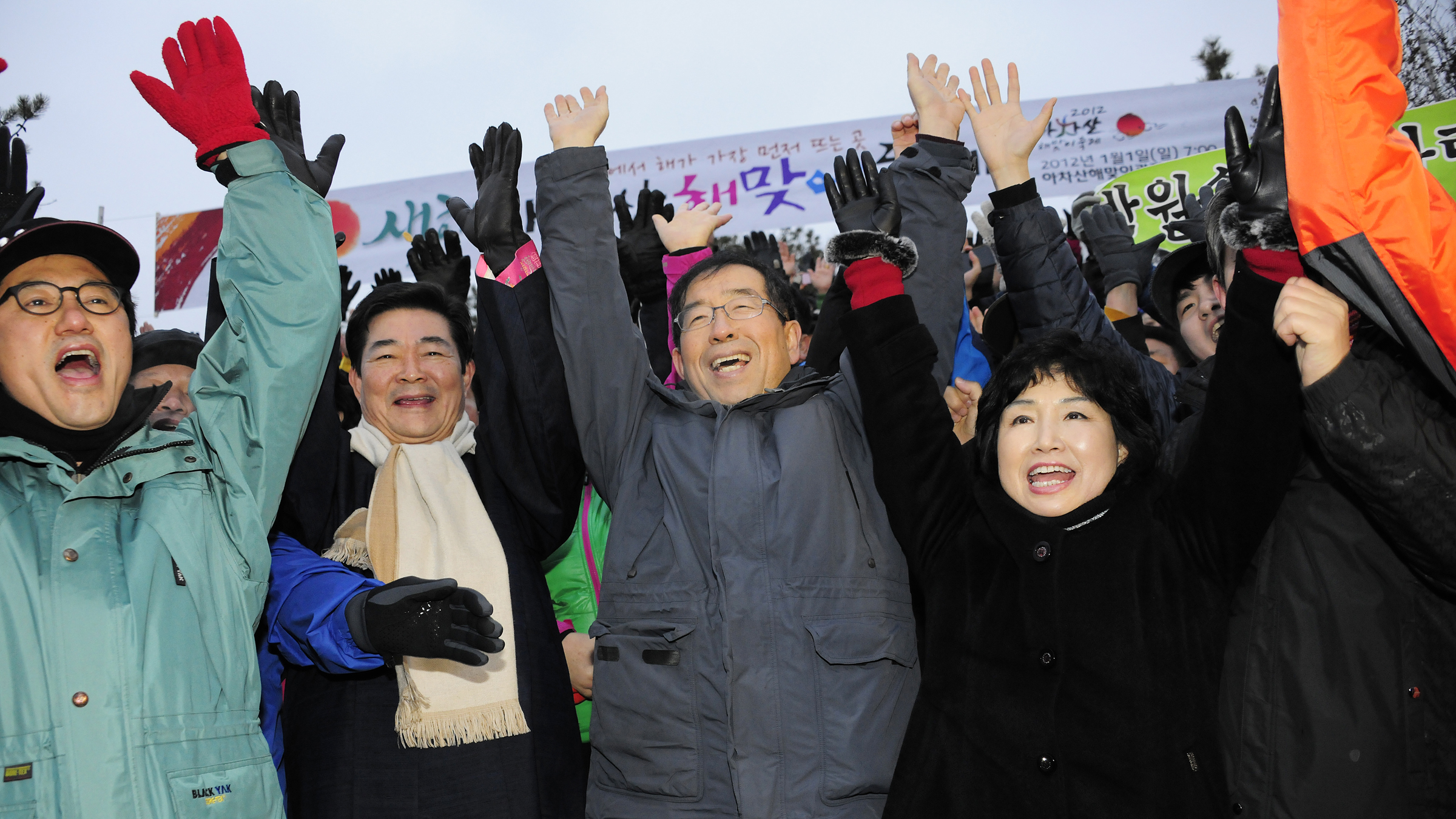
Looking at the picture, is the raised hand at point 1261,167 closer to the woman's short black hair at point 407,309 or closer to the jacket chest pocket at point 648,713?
the jacket chest pocket at point 648,713

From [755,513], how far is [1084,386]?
810 millimetres

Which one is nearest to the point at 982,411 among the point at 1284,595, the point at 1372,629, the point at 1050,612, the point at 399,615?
the point at 1050,612

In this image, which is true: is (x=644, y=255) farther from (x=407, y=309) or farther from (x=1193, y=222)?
(x=1193, y=222)

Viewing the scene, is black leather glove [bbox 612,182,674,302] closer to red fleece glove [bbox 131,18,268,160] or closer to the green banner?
red fleece glove [bbox 131,18,268,160]

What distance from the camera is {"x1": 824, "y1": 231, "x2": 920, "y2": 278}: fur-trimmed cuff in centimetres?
257

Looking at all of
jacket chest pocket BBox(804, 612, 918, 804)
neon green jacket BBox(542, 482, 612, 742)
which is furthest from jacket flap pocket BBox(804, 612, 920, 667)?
neon green jacket BBox(542, 482, 612, 742)

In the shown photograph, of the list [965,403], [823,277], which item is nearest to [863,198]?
[965,403]

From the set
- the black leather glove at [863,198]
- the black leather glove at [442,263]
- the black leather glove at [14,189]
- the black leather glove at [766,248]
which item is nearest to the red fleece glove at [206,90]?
the black leather glove at [14,189]

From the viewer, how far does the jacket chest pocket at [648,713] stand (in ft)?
7.48

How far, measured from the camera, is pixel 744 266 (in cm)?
292

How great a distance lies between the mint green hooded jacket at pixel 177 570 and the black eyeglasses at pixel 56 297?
25 centimetres

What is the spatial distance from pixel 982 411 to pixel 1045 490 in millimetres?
292

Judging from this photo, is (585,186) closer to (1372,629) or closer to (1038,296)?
(1038,296)

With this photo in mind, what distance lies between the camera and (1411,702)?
197cm
